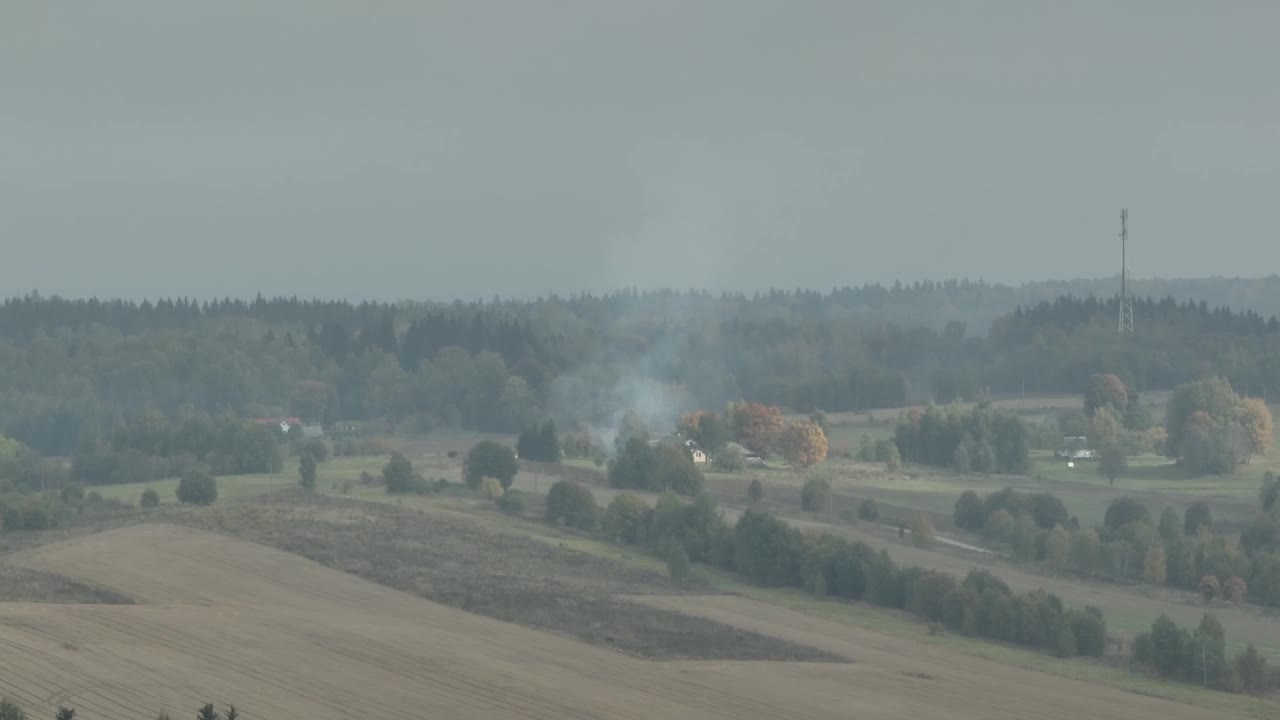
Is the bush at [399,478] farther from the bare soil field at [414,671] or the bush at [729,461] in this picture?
the bare soil field at [414,671]

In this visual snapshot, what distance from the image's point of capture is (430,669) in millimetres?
54969

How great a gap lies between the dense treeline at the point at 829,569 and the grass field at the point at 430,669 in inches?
89.6

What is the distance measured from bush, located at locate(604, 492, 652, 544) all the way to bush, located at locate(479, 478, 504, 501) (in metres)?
13.3

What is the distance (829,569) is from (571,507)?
1915 cm

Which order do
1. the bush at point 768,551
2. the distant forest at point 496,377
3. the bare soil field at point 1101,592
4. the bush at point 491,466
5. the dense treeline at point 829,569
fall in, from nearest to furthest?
the dense treeline at point 829,569, the bare soil field at point 1101,592, the bush at point 768,551, the bush at point 491,466, the distant forest at point 496,377

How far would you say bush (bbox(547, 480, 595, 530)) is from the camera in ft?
307

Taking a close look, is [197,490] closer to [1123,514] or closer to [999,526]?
[999,526]

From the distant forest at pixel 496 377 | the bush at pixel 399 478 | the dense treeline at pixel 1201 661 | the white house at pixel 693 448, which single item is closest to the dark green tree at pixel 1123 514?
the dense treeline at pixel 1201 661

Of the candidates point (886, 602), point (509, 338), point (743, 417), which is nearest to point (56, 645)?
point (886, 602)

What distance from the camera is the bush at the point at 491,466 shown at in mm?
106812

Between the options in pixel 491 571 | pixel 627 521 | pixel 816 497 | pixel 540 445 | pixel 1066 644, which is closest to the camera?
pixel 1066 644

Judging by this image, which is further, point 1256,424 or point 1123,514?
point 1256,424

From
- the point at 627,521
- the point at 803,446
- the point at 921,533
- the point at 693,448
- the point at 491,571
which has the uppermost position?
the point at 803,446

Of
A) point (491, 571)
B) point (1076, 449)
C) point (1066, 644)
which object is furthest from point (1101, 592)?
point (1076, 449)
